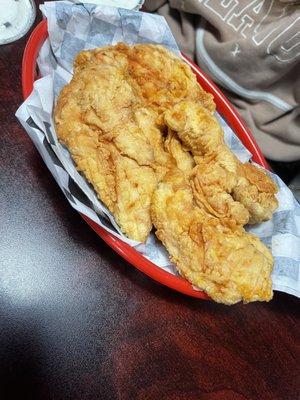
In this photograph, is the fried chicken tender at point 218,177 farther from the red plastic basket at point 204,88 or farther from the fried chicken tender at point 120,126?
the red plastic basket at point 204,88

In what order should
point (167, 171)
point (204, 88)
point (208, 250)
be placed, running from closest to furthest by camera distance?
point (208, 250) → point (167, 171) → point (204, 88)

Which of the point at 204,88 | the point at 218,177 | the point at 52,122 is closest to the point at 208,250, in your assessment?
the point at 218,177

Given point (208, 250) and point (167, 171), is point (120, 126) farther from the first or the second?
point (208, 250)

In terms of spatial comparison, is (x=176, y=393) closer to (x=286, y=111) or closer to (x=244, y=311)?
(x=244, y=311)

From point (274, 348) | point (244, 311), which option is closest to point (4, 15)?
point (244, 311)

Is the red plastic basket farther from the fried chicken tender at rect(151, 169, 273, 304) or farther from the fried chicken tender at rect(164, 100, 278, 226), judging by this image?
the fried chicken tender at rect(164, 100, 278, 226)
